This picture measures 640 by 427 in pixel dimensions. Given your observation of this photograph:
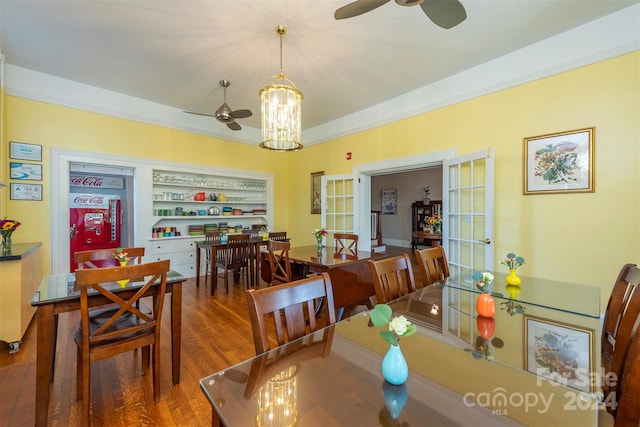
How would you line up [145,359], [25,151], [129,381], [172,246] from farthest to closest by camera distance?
[172,246], [25,151], [145,359], [129,381]

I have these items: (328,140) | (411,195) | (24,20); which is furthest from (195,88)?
(411,195)

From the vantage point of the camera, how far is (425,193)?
28.3ft

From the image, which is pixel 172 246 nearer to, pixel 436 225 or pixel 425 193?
pixel 436 225

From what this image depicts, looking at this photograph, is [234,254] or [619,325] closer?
[619,325]

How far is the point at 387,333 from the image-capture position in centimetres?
86

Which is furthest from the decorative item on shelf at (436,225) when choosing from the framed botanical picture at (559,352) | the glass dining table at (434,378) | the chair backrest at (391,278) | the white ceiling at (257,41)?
the framed botanical picture at (559,352)

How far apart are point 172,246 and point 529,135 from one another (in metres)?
5.48

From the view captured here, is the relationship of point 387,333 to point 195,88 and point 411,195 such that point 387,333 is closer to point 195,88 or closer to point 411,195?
point 195,88

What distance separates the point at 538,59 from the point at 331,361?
3716 millimetres

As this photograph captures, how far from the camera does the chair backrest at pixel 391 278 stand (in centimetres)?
162

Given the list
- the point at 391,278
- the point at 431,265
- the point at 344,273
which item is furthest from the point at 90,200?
the point at 431,265

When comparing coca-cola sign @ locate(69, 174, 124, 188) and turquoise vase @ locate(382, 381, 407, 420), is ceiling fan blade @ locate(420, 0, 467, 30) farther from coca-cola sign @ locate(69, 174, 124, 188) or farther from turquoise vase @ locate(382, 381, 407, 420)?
coca-cola sign @ locate(69, 174, 124, 188)

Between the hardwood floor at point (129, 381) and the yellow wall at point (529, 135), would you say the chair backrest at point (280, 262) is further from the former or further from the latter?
the yellow wall at point (529, 135)

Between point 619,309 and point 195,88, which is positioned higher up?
point 195,88
